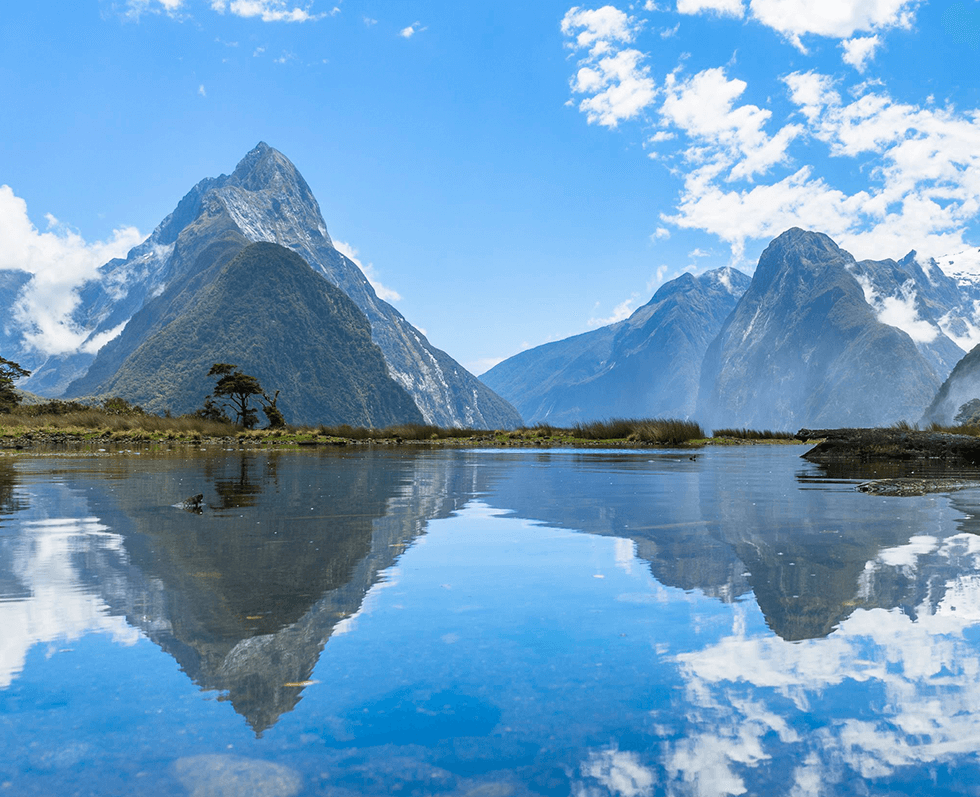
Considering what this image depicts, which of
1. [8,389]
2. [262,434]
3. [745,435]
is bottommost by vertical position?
[745,435]

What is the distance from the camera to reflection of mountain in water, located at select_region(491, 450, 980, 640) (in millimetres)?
6883

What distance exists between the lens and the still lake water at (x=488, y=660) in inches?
142

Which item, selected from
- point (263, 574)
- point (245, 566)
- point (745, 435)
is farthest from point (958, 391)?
point (263, 574)

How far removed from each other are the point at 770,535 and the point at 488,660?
22.2 feet

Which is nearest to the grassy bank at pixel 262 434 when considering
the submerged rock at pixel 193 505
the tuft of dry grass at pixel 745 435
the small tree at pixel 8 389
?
the tuft of dry grass at pixel 745 435

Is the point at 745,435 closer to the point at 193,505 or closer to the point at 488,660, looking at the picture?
the point at 193,505

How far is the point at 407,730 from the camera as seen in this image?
397 centimetres

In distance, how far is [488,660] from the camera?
16.6 feet

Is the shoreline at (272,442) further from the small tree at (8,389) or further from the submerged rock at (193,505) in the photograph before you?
the submerged rock at (193,505)

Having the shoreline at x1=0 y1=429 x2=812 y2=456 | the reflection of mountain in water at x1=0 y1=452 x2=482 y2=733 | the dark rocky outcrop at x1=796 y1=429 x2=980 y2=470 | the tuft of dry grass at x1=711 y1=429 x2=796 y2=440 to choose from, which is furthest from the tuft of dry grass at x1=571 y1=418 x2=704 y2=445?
the reflection of mountain in water at x1=0 y1=452 x2=482 y2=733

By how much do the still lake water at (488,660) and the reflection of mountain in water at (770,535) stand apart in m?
0.06

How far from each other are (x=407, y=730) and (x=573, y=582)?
3.91m

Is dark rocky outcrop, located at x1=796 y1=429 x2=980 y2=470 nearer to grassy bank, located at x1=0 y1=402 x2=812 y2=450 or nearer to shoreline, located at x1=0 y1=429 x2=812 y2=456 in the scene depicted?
shoreline, located at x1=0 y1=429 x2=812 y2=456

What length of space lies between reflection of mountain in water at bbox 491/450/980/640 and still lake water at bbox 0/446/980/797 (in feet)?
0.21
